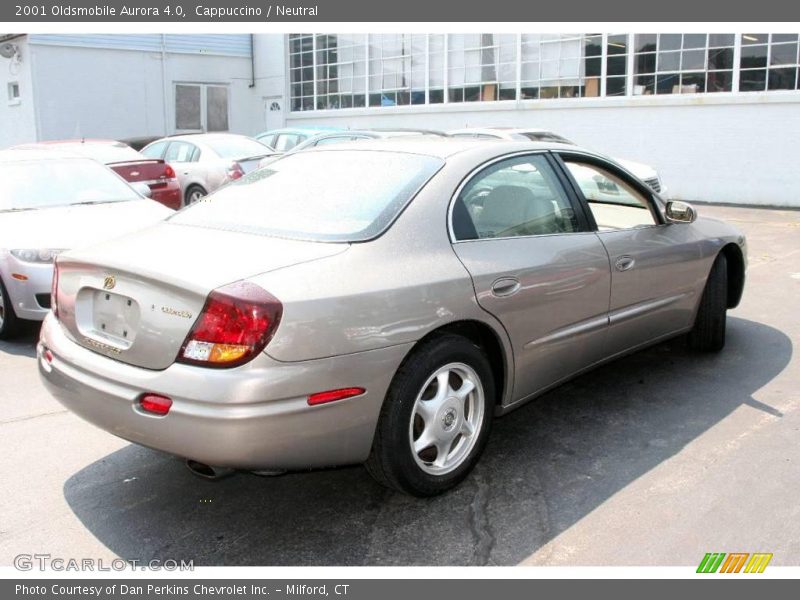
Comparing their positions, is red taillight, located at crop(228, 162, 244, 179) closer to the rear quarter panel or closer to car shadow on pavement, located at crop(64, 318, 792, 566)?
car shadow on pavement, located at crop(64, 318, 792, 566)

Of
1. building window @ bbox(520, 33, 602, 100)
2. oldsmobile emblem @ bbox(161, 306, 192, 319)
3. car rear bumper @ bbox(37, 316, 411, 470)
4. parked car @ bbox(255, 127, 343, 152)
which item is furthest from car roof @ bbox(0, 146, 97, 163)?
building window @ bbox(520, 33, 602, 100)

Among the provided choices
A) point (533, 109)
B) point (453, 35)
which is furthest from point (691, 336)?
point (453, 35)

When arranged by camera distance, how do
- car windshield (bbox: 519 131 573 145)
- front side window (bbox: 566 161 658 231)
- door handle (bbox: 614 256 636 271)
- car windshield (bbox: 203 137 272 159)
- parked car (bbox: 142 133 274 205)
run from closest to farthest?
door handle (bbox: 614 256 636 271) → front side window (bbox: 566 161 658 231) → car windshield (bbox: 519 131 573 145) → parked car (bbox: 142 133 274 205) → car windshield (bbox: 203 137 272 159)

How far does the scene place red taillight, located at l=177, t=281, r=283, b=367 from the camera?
3.03m

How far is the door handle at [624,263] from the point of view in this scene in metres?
4.58

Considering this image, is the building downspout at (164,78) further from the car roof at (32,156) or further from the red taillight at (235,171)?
the car roof at (32,156)

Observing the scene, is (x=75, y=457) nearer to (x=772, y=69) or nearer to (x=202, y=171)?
(x=202, y=171)

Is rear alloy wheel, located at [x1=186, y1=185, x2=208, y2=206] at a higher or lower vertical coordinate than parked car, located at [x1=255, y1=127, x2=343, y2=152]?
lower

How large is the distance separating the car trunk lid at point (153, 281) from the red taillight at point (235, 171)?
9111mm

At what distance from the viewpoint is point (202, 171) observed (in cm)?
1323

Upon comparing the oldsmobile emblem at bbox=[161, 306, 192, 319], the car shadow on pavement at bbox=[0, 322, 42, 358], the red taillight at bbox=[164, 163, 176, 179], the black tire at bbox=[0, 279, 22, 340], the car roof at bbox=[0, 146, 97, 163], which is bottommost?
the car shadow on pavement at bbox=[0, 322, 42, 358]

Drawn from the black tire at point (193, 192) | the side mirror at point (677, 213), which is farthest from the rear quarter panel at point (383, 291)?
the black tire at point (193, 192)

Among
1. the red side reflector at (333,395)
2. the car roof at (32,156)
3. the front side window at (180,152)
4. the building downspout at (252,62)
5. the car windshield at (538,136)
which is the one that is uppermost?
the building downspout at (252,62)

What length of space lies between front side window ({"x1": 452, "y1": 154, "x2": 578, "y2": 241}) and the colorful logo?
5.56 ft
